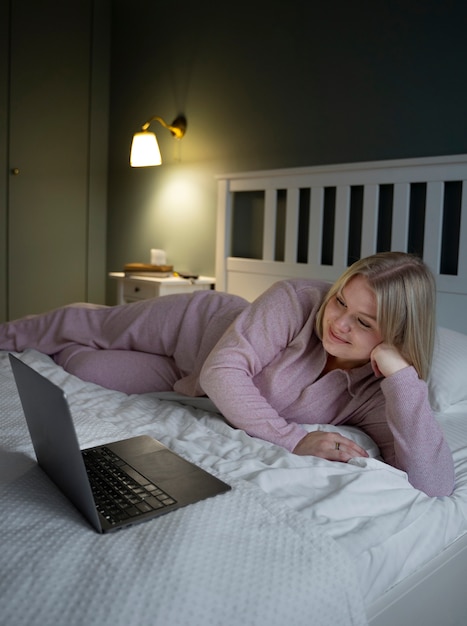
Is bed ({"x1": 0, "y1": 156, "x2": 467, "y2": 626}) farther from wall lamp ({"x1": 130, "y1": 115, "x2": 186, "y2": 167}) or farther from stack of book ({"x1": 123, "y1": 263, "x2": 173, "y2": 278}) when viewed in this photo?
wall lamp ({"x1": 130, "y1": 115, "x2": 186, "y2": 167})

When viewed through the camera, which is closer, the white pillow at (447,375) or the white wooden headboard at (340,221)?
the white pillow at (447,375)

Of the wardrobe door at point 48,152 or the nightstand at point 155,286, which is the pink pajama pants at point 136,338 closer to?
the nightstand at point 155,286

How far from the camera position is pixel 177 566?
27.5 inches

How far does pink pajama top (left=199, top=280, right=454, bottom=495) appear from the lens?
4.03ft

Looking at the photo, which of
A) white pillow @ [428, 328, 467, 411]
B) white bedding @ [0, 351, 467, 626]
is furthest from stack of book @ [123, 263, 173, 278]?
white bedding @ [0, 351, 467, 626]

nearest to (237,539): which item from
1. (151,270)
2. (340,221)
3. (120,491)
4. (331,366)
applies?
(120,491)

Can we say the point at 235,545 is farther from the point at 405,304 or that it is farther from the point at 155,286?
the point at 155,286

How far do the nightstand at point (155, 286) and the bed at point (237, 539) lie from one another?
137 cm

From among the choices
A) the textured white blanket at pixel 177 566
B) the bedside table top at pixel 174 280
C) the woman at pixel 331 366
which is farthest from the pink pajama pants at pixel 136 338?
the bedside table top at pixel 174 280

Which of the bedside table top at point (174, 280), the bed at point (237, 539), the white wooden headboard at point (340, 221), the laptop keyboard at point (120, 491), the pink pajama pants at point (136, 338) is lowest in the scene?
the bed at point (237, 539)

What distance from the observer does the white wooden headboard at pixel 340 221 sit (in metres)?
2.11

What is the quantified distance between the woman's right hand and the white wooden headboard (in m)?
1.12

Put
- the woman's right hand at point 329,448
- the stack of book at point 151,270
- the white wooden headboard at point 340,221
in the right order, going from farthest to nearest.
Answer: the stack of book at point 151,270, the white wooden headboard at point 340,221, the woman's right hand at point 329,448

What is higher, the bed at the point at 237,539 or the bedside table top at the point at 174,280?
the bedside table top at the point at 174,280
